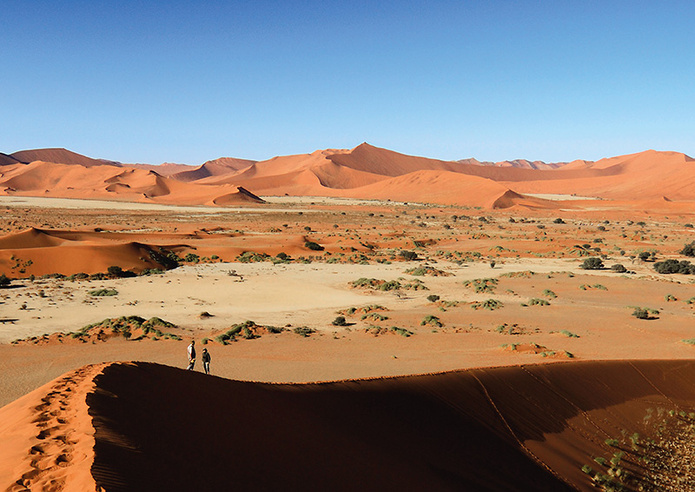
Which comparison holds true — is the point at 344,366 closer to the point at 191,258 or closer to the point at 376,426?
the point at 376,426

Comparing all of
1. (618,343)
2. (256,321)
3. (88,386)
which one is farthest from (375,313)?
(88,386)

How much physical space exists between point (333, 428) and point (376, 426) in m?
1.24

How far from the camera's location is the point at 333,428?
Answer: 9.42m

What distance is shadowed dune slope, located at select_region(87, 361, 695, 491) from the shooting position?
666 cm

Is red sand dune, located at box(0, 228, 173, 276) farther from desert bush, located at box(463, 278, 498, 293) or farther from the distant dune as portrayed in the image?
the distant dune

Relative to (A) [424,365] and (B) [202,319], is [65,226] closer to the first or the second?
(B) [202,319]

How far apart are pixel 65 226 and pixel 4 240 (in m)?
26.1

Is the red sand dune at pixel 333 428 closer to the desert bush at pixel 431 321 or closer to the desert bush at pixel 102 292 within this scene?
the desert bush at pixel 431 321

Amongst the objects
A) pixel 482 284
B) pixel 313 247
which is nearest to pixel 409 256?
pixel 313 247

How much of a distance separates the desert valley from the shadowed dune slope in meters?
0.04

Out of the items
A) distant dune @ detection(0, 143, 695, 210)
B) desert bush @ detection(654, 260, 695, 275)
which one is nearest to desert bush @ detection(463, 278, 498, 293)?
desert bush @ detection(654, 260, 695, 275)

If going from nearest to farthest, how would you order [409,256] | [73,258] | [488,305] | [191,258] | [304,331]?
[304,331] < [488,305] < [73,258] < [191,258] < [409,256]

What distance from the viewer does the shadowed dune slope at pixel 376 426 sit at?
666 centimetres

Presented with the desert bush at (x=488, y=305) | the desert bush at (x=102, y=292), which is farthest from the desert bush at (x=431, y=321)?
the desert bush at (x=102, y=292)
